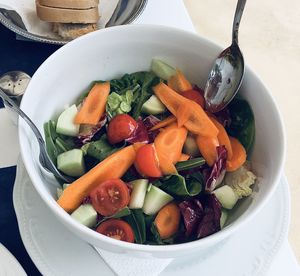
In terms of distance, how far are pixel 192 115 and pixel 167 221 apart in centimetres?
17

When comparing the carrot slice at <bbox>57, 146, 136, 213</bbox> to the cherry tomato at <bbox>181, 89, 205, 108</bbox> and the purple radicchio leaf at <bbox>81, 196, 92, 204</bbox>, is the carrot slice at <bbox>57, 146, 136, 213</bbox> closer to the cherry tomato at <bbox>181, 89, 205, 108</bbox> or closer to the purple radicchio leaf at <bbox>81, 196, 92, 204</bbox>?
the purple radicchio leaf at <bbox>81, 196, 92, 204</bbox>

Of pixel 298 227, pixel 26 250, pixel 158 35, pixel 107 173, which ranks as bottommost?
pixel 298 227

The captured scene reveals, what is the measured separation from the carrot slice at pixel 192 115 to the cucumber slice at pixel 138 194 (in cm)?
12

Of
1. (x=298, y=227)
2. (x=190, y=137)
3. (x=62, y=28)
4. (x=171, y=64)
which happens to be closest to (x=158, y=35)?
(x=171, y=64)

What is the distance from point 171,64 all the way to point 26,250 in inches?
14.8

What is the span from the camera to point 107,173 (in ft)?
2.27

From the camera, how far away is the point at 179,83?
0.80m

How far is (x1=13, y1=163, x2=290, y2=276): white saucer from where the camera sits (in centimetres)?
67

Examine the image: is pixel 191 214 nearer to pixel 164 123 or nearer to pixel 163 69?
pixel 164 123

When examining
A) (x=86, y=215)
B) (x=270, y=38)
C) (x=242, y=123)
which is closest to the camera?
(x=86, y=215)

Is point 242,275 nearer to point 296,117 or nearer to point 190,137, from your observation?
point 190,137

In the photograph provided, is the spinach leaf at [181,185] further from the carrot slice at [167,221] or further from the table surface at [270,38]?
the table surface at [270,38]

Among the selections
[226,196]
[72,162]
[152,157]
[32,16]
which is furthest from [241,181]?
[32,16]

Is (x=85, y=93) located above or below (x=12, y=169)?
above
